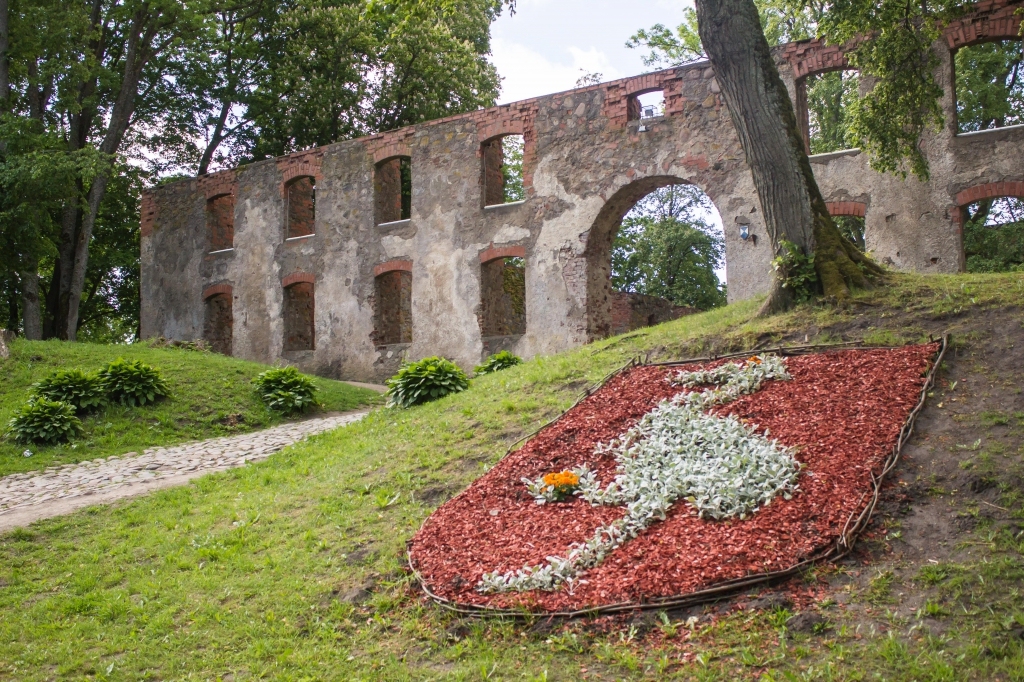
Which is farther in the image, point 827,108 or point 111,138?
point 827,108

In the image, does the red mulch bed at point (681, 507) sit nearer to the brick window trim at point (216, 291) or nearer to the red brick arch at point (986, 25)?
the red brick arch at point (986, 25)

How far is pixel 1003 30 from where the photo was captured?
13500 millimetres

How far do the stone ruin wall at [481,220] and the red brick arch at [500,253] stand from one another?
3cm

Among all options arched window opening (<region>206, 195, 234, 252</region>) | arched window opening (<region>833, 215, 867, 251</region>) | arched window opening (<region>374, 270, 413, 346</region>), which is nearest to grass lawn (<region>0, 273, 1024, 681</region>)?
arched window opening (<region>374, 270, 413, 346</region>)

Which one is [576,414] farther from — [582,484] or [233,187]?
[233,187]

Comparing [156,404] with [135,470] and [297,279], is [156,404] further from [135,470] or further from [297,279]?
[297,279]

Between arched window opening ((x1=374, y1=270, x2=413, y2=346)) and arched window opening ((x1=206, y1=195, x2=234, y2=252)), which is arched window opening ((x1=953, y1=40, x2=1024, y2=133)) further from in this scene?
arched window opening ((x1=206, y1=195, x2=234, y2=252))

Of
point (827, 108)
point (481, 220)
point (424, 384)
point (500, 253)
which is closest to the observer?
point (424, 384)

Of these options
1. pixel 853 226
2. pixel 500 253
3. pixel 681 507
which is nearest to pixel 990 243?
pixel 853 226

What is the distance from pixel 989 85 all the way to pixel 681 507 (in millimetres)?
21307

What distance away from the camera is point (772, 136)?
8.87m

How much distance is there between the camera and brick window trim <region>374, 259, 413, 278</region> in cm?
1916

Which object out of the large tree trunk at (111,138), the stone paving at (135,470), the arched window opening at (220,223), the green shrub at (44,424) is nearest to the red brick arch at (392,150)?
the arched window opening at (220,223)

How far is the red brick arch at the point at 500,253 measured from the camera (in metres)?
17.5
